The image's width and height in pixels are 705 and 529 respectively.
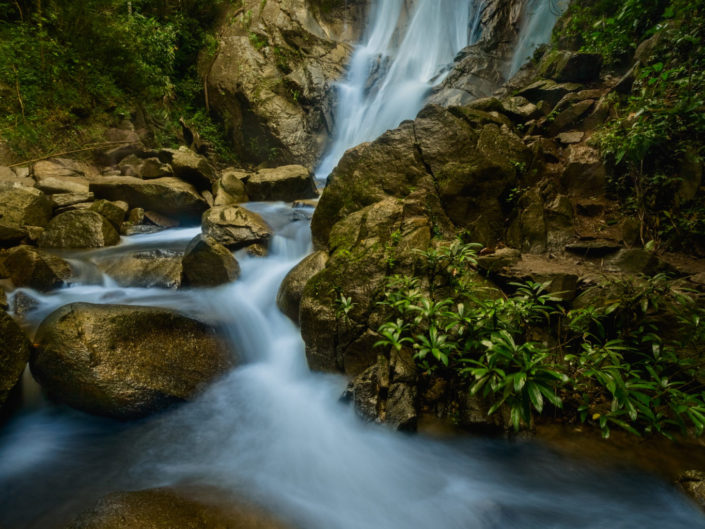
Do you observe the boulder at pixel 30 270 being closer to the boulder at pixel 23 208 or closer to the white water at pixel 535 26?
the boulder at pixel 23 208

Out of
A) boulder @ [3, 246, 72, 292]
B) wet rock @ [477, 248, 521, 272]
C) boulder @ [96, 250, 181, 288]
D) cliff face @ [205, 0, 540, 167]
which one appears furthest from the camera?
cliff face @ [205, 0, 540, 167]

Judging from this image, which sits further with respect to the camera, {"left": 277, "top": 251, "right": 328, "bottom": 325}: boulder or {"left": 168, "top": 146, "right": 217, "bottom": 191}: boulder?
{"left": 168, "top": 146, "right": 217, "bottom": 191}: boulder

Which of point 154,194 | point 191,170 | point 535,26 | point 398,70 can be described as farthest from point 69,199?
point 535,26

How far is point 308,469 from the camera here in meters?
2.82

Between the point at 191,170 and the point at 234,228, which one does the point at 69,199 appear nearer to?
the point at 191,170

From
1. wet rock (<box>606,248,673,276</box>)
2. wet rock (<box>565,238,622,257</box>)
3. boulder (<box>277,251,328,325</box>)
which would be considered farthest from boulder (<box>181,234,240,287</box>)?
wet rock (<box>606,248,673,276</box>)

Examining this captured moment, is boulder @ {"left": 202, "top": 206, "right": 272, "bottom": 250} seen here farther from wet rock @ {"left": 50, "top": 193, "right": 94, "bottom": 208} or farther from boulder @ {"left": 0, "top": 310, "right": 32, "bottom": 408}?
boulder @ {"left": 0, "top": 310, "right": 32, "bottom": 408}

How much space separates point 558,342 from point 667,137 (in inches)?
121

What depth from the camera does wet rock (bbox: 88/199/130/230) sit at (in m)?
6.83

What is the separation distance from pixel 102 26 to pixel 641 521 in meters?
15.7

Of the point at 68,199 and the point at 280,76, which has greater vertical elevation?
the point at 280,76

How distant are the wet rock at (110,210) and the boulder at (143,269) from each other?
1.59 m

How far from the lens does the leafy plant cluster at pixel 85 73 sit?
814 cm

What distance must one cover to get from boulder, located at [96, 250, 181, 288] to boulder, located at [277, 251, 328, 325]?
2.12 meters
